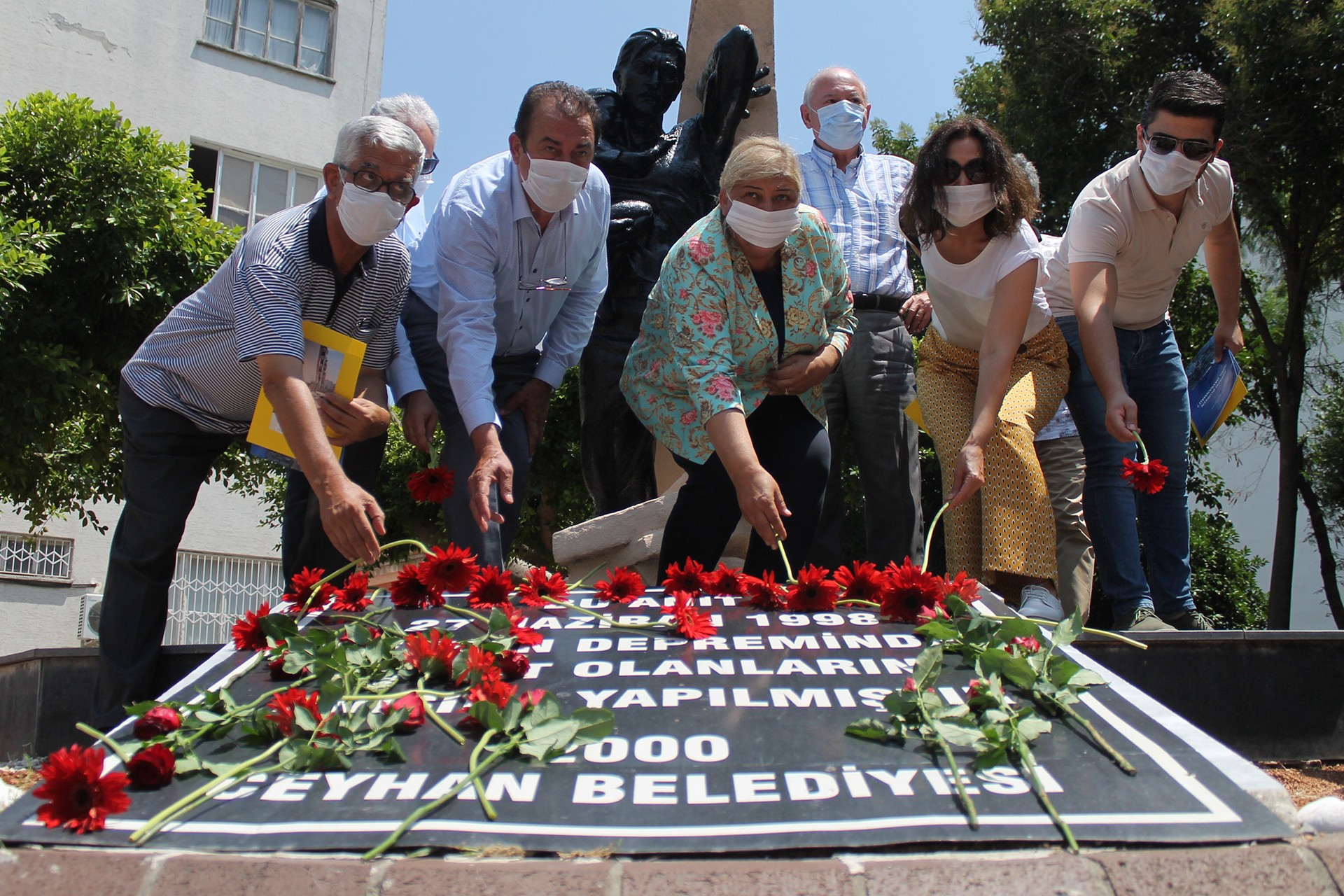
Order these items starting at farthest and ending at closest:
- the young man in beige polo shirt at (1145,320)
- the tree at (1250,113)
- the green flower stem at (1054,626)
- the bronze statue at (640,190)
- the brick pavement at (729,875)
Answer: the tree at (1250,113) < the bronze statue at (640,190) < the young man in beige polo shirt at (1145,320) < the green flower stem at (1054,626) < the brick pavement at (729,875)

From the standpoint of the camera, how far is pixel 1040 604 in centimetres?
343

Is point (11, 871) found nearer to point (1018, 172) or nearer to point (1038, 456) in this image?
point (1018, 172)

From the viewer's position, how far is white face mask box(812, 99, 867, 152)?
14.1ft

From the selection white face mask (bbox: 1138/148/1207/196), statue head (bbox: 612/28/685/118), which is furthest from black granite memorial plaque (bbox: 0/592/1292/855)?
statue head (bbox: 612/28/685/118)

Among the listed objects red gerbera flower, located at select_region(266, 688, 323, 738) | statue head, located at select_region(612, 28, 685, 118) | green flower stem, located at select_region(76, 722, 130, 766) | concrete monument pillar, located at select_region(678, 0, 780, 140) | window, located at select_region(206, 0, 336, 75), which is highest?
window, located at select_region(206, 0, 336, 75)

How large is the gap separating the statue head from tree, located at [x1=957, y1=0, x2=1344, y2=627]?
7.83m

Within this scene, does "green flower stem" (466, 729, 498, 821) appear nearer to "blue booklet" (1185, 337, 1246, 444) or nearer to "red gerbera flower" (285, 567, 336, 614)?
"red gerbera flower" (285, 567, 336, 614)

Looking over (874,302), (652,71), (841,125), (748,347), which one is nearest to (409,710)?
(748,347)

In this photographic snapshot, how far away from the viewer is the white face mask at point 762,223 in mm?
3170

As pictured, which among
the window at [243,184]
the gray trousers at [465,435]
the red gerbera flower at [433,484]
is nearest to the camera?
the red gerbera flower at [433,484]

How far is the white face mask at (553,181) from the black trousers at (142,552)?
1.11m

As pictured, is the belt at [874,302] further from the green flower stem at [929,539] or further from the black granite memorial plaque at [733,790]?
the black granite memorial plaque at [733,790]

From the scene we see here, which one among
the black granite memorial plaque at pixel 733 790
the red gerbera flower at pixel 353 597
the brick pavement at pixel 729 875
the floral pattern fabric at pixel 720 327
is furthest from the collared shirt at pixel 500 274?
the brick pavement at pixel 729 875

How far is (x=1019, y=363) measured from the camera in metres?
3.79
